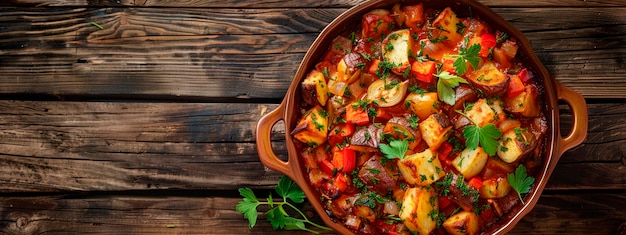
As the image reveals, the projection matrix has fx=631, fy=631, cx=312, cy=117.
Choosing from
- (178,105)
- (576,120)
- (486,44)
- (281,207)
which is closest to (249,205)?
(281,207)

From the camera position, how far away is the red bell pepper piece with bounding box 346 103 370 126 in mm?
2941

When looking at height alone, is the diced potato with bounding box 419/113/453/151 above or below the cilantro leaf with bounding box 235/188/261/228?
above

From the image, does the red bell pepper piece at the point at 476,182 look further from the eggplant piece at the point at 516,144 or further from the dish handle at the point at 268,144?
the dish handle at the point at 268,144

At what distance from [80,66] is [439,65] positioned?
2.07 meters

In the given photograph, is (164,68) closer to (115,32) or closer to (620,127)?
(115,32)

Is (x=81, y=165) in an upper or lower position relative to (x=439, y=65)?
lower

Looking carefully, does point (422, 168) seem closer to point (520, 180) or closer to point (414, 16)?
point (520, 180)

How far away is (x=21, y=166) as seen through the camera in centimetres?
369

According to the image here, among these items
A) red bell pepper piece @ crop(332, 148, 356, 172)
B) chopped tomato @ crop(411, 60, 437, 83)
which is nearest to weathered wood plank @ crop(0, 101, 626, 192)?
red bell pepper piece @ crop(332, 148, 356, 172)

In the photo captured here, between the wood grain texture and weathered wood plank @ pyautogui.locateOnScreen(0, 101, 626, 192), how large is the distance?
103mm

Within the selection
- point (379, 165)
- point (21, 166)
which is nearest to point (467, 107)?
point (379, 165)

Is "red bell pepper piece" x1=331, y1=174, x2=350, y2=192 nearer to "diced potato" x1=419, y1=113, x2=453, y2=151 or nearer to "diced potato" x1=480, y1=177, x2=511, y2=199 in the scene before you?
"diced potato" x1=419, y1=113, x2=453, y2=151

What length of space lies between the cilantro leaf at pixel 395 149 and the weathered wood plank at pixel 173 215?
2.65 ft

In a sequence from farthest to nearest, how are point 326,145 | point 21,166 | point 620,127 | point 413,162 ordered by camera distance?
1. point 21,166
2. point 620,127
3. point 326,145
4. point 413,162
